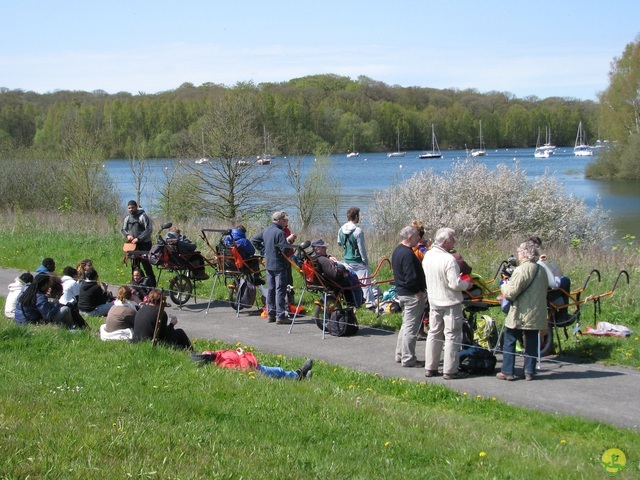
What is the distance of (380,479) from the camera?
215 inches

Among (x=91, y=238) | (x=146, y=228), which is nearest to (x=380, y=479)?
(x=146, y=228)

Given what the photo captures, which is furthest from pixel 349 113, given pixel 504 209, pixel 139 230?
pixel 139 230

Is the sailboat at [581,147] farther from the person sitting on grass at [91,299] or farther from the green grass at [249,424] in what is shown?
the green grass at [249,424]

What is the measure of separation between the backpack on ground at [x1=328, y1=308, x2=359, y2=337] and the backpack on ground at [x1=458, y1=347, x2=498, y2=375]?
2.46 meters

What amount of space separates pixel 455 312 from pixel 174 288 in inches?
266

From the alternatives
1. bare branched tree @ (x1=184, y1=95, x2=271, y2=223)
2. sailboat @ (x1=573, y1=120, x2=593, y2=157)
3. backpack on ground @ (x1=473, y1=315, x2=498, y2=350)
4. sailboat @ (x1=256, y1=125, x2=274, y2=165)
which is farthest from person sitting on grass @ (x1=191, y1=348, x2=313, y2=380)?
sailboat @ (x1=573, y1=120, x2=593, y2=157)

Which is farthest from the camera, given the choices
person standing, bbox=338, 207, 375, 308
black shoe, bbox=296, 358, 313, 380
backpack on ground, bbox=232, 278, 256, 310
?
backpack on ground, bbox=232, 278, 256, 310

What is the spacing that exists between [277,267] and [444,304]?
3.89 metres

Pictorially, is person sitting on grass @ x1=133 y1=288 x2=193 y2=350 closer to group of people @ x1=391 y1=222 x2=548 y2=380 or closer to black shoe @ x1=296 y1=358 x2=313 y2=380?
black shoe @ x1=296 y1=358 x2=313 y2=380

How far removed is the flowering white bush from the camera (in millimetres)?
25469

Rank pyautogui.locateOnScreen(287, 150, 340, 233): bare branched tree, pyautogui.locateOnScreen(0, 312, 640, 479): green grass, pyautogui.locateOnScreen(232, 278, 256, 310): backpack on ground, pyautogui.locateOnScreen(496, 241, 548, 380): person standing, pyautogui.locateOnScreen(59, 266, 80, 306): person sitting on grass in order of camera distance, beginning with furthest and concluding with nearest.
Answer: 1. pyautogui.locateOnScreen(287, 150, 340, 233): bare branched tree
2. pyautogui.locateOnScreen(232, 278, 256, 310): backpack on ground
3. pyautogui.locateOnScreen(59, 266, 80, 306): person sitting on grass
4. pyautogui.locateOnScreen(496, 241, 548, 380): person standing
5. pyautogui.locateOnScreen(0, 312, 640, 479): green grass

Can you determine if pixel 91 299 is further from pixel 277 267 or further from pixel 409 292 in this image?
pixel 409 292

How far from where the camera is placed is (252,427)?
6.59m

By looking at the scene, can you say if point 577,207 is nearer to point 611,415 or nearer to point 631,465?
point 611,415
